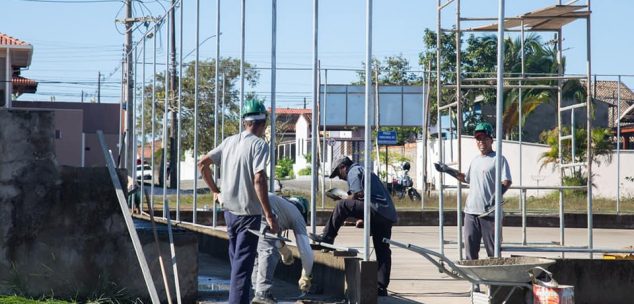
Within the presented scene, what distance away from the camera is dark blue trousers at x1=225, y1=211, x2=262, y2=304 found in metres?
8.34

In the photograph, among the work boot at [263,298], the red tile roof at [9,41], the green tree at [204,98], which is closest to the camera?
the work boot at [263,298]

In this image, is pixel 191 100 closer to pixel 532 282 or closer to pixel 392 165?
pixel 392 165

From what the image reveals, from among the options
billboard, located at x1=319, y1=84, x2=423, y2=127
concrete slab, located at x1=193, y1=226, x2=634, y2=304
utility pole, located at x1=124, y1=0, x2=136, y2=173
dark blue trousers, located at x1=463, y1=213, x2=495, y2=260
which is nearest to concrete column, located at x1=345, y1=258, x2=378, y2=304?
concrete slab, located at x1=193, y1=226, x2=634, y2=304

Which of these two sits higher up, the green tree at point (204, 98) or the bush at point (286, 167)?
the green tree at point (204, 98)

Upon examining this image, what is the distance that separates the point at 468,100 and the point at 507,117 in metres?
5.94

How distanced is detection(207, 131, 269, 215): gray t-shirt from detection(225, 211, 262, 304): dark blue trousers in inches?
2.6

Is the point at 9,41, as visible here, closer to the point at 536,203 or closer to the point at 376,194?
the point at 536,203

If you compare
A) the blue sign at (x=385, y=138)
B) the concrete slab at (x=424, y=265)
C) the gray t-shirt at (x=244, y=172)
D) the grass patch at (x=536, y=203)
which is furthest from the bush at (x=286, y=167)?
the gray t-shirt at (x=244, y=172)

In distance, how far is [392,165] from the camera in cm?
4862

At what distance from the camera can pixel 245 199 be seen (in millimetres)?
8383

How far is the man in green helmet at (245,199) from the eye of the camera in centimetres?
832

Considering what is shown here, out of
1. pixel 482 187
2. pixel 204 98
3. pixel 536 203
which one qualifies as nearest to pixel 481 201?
pixel 482 187

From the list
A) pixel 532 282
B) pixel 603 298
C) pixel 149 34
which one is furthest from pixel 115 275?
pixel 149 34

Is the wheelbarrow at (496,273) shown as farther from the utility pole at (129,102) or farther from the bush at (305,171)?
the bush at (305,171)
